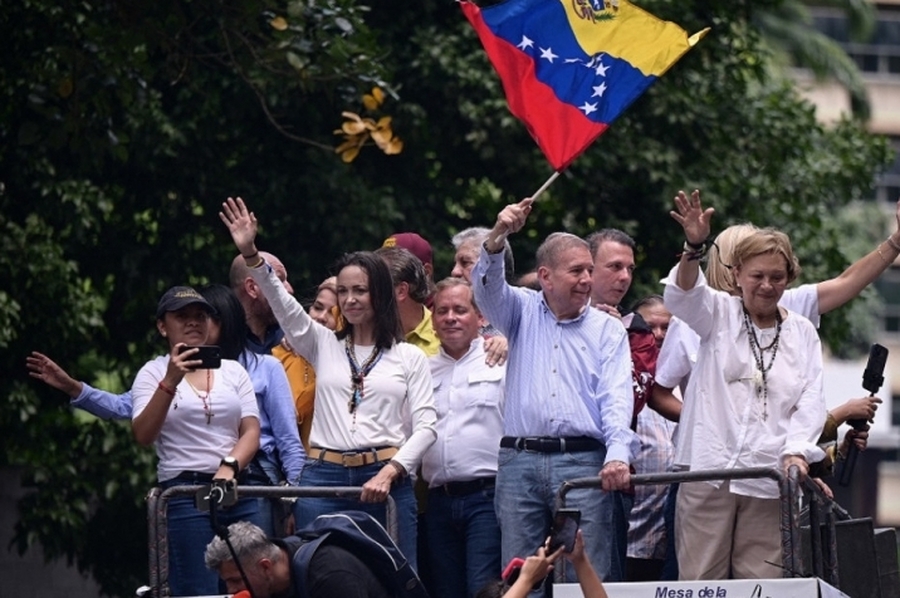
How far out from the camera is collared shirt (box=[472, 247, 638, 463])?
30.3 feet

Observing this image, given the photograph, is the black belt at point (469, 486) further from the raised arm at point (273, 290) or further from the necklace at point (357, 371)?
the raised arm at point (273, 290)

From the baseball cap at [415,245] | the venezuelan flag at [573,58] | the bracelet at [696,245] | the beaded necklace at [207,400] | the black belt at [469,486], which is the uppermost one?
the venezuelan flag at [573,58]

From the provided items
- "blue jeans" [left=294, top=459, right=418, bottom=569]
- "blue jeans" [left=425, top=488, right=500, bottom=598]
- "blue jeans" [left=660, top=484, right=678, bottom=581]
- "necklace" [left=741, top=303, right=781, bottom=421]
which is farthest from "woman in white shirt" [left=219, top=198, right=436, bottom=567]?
"necklace" [left=741, top=303, right=781, bottom=421]

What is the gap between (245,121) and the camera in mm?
18734

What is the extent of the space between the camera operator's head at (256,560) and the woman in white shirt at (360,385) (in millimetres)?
882

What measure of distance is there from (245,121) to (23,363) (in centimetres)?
317

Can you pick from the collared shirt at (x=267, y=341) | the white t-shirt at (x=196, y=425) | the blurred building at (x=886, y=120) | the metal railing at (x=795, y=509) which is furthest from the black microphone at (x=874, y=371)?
the blurred building at (x=886, y=120)

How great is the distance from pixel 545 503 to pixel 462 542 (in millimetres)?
825

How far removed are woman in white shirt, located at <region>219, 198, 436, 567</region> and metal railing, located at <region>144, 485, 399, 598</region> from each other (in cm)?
19

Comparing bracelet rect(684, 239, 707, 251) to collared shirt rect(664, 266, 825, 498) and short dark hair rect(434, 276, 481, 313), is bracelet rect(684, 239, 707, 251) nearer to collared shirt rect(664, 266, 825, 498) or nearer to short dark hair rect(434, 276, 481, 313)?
collared shirt rect(664, 266, 825, 498)

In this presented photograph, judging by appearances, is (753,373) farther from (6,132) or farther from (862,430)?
(6,132)

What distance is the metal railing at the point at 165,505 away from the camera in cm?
921

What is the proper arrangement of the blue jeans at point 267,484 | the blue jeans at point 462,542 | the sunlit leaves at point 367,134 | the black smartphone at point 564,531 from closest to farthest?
1. the black smartphone at point 564,531
2. the blue jeans at point 462,542
3. the blue jeans at point 267,484
4. the sunlit leaves at point 367,134

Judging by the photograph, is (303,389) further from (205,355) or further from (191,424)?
(205,355)
